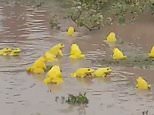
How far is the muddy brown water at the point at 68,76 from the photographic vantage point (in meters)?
9.11

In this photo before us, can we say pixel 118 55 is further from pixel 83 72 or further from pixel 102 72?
pixel 83 72

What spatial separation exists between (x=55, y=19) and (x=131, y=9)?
2631 millimetres

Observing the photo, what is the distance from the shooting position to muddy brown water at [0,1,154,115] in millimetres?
9109

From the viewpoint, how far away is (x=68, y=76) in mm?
11086

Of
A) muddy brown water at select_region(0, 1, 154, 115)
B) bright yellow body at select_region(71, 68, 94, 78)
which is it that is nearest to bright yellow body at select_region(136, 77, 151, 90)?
muddy brown water at select_region(0, 1, 154, 115)

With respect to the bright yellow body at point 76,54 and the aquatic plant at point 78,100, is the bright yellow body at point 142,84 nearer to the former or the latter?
the aquatic plant at point 78,100

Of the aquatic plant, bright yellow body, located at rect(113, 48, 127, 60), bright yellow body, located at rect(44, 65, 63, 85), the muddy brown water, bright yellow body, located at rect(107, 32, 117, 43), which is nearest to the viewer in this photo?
the muddy brown water

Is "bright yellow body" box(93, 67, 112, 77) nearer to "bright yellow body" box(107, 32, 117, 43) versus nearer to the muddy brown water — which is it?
the muddy brown water

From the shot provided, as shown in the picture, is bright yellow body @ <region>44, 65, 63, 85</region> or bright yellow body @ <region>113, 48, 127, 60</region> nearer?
bright yellow body @ <region>44, 65, 63, 85</region>

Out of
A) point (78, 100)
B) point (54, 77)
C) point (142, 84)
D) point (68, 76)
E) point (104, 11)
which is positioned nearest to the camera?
point (78, 100)

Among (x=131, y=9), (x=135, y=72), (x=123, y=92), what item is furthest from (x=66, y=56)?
(x=131, y=9)

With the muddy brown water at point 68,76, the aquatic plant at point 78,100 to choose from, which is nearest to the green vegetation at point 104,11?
the muddy brown water at point 68,76

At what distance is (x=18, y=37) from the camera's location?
1520cm

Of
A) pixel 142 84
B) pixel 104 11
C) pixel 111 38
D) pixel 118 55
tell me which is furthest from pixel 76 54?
pixel 104 11
